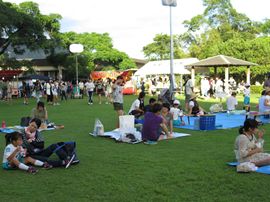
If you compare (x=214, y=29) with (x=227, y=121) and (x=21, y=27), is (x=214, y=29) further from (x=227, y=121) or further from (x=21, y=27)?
(x=227, y=121)

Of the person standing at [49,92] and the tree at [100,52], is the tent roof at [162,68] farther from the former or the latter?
the person standing at [49,92]

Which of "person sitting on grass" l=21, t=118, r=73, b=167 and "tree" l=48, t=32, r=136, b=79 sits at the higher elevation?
"tree" l=48, t=32, r=136, b=79

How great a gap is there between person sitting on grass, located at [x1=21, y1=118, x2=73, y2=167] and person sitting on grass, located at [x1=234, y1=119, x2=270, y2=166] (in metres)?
3.02

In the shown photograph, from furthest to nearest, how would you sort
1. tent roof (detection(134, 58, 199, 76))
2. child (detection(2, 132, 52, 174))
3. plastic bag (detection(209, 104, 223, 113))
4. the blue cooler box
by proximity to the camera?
tent roof (detection(134, 58, 199, 76)), plastic bag (detection(209, 104, 223, 113)), the blue cooler box, child (detection(2, 132, 52, 174))

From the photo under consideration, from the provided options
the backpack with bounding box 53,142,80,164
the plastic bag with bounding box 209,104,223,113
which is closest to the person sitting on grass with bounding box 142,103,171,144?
the backpack with bounding box 53,142,80,164

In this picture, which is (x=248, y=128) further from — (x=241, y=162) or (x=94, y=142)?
(x=94, y=142)

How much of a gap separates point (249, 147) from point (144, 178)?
186 centimetres

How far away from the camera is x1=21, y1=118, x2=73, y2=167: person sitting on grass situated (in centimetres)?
699

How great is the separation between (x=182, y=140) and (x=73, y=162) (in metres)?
3.49

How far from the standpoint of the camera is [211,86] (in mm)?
26766

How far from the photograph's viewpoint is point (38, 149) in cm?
748

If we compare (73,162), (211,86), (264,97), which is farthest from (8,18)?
(73,162)

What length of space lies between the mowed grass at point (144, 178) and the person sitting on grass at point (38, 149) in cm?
23

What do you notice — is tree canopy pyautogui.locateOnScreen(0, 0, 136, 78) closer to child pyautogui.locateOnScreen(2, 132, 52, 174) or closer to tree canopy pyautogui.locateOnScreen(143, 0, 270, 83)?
tree canopy pyautogui.locateOnScreen(143, 0, 270, 83)
